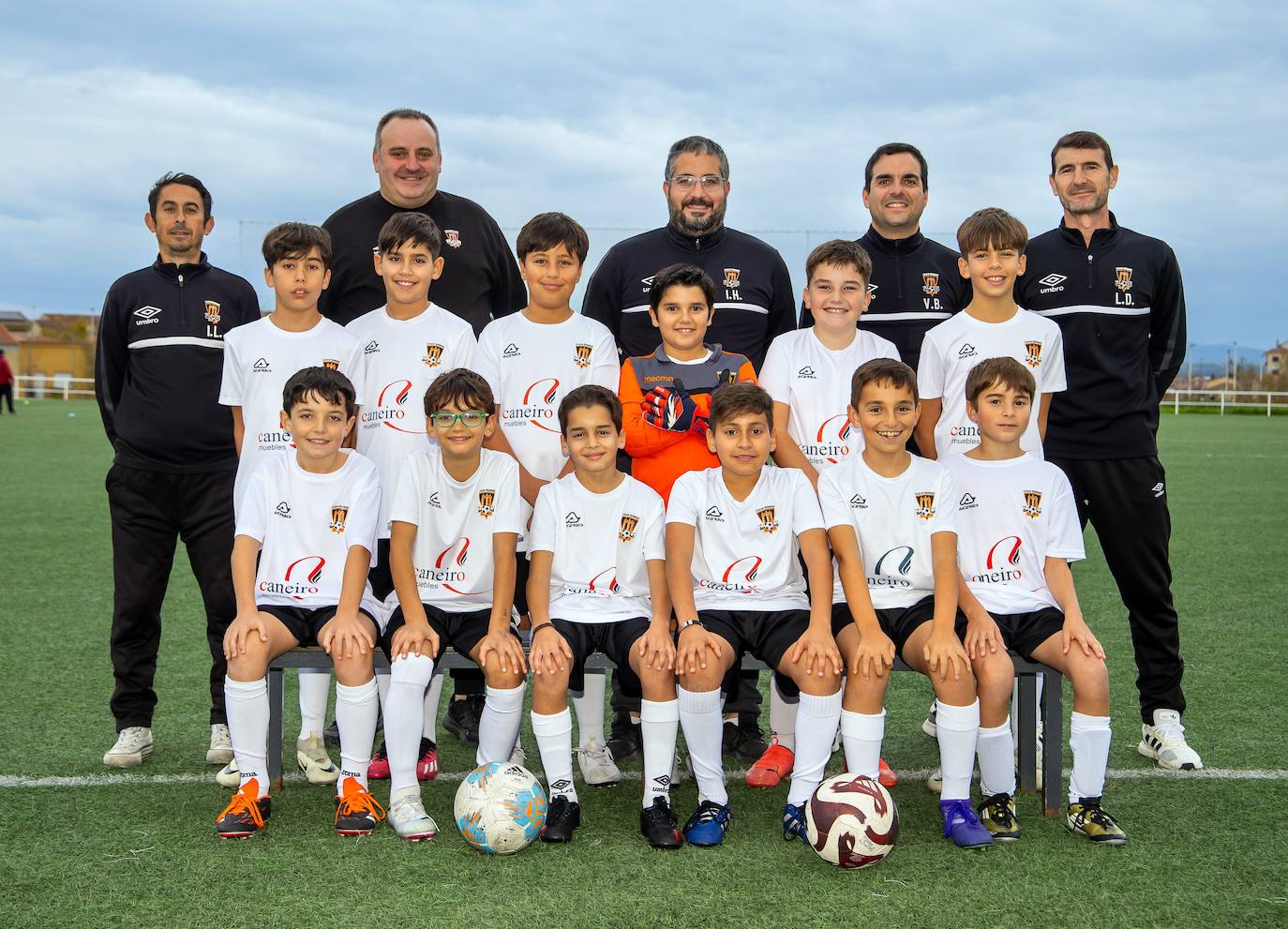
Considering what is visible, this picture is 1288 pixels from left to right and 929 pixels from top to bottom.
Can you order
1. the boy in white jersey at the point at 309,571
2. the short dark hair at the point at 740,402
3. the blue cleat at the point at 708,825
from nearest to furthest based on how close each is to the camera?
the blue cleat at the point at 708,825
the boy in white jersey at the point at 309,571
the short dark hair at the point at 740,402

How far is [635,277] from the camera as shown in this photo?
487 centimetres

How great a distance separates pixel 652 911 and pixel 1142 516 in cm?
268

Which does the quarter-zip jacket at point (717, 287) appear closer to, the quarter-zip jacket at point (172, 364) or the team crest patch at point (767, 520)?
the team crest patch at point (767, 520)

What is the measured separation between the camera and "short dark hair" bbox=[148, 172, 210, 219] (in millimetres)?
4527

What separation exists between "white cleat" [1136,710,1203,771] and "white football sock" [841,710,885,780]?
1.39 meters

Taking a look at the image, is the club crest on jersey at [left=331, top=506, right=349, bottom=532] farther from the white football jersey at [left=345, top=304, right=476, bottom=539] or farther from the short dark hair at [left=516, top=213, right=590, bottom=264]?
the short dark hair at [left=516, top=213, right=590, bottom=264]

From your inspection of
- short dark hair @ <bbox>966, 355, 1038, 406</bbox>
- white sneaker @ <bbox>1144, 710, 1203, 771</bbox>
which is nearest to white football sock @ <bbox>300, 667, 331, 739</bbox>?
short dark hair @ <bbox>966, 355, 1038, 406</bbox>

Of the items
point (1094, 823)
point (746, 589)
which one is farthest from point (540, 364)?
point (1094, 823)

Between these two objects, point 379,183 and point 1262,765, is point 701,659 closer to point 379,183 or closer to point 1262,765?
point 1262,765

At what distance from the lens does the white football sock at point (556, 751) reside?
3.67 m

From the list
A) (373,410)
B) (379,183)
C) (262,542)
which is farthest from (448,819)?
(379,183)

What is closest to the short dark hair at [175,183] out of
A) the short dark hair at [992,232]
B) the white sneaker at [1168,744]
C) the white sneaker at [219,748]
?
the white sneaker at [219,748]

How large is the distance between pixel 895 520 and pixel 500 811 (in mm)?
1661

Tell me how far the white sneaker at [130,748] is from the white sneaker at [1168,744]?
3.94 m
